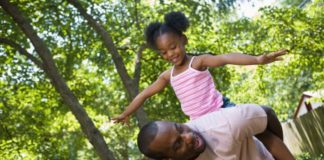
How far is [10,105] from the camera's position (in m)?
12.6

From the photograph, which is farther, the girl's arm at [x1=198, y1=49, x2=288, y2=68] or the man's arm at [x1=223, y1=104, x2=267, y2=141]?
the girl's arm at [x1=198, y1=49, x2=288, y2=68]

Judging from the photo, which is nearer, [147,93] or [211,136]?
[211,136]

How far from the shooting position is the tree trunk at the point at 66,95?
7.96m

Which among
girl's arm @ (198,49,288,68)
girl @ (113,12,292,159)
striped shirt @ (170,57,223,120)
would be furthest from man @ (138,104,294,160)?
striped shirt @ (170,57,223,120)

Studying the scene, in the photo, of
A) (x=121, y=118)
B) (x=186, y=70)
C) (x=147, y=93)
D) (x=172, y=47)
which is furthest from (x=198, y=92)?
(x=121, y=118)

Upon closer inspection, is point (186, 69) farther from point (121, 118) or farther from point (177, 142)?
point (177, 142)

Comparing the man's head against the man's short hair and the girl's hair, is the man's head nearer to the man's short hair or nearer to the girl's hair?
the man's short hair

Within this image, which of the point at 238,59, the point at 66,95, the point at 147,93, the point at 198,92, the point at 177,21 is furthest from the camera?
the point at 66,95

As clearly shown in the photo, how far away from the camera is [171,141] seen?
2.77 meters

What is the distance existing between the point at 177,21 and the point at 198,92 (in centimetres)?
68

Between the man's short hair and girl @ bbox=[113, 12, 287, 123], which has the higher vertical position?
girl @ bbox=[113, 12, 287, 123]

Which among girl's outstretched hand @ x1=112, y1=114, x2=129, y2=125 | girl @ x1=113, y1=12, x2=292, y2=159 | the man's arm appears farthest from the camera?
girl's outstretched hand @ x1=112, y1=114, x2=129, y2=125

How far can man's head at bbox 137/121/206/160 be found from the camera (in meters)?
2.77

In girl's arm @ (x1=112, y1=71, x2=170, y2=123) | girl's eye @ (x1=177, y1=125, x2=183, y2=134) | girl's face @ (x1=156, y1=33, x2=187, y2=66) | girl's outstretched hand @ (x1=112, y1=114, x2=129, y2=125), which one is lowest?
girl's eye @ (x1=177, y1=125, x2=183, y2=134)
